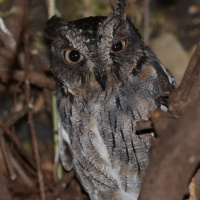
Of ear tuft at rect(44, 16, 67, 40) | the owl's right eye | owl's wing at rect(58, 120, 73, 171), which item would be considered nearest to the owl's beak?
the owl's right eye

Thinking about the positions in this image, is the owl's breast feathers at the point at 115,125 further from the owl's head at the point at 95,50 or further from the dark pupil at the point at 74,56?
the dark pupil at the point at 74,56

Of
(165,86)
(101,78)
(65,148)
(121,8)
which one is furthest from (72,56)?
(65,148)

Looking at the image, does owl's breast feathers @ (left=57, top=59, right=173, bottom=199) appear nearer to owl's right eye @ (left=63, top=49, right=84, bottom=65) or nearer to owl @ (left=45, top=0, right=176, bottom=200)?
owl @ (left=45, top=0, right=176, bottom=200)

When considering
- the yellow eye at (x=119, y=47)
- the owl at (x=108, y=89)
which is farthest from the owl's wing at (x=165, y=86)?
the yellow eye at (x=119, y=47)

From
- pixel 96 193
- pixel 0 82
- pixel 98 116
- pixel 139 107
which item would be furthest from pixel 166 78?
pixel 0 82

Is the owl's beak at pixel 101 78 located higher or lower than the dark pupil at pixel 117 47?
lower

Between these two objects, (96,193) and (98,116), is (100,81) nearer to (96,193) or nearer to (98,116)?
(98,116)

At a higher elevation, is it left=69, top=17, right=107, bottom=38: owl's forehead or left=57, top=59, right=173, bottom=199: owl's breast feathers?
left=69, top=17, right=107, bottom=38: owl's forehead

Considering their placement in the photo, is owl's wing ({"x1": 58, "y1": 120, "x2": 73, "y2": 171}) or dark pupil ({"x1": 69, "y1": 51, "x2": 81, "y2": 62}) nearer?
dark pupil ({"x1": 69, "y1": 51, "x2": 81, "y2": 62})

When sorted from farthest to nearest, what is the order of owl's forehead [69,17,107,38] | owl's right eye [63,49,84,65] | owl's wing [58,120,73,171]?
1. owl's wing [58,120,73,171]
2. owl's right eye [63,49,84,65]
3. owl's forehead [69,17,107,38]
